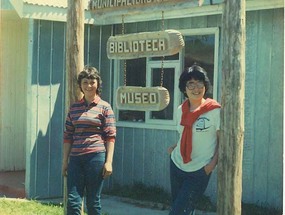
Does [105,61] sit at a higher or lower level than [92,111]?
higher

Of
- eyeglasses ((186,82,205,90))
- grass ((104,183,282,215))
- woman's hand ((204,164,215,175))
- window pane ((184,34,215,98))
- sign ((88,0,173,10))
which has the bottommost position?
grass ((104,183,282,215))

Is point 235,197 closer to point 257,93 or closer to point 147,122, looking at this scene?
point 257,93

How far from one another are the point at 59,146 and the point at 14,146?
217 centimetres

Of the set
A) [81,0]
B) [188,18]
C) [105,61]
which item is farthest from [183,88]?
[105,61]

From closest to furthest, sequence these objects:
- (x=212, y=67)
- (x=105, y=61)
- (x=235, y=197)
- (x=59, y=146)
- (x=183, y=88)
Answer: (x=235, y=197), (x=183, y=88), (x=212, y=67), (x=59, y=146), (x=105, y=61)

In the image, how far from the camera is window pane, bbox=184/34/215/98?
8.59 m

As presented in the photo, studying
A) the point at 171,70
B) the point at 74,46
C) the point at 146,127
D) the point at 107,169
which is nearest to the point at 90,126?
the point at 107,169

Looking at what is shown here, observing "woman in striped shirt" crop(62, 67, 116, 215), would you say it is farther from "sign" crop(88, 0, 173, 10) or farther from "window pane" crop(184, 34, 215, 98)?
"window pane" crop(184, 34, 215, 98)

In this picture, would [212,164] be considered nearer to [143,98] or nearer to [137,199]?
[143,98]

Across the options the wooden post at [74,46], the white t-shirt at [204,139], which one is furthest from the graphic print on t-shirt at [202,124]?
the wooden post at [74,46]

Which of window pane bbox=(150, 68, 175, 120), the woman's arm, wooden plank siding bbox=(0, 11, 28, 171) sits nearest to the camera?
the woman's arm

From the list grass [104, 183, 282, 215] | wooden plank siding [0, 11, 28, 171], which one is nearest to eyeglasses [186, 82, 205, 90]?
grass [104, 183, 282, 215]

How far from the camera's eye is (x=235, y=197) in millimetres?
Result: 4711

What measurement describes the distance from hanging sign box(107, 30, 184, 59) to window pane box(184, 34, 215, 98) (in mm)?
2749
